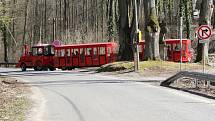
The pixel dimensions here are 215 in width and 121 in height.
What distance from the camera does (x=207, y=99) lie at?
17.2 meters

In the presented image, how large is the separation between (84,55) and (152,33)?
12.5 m

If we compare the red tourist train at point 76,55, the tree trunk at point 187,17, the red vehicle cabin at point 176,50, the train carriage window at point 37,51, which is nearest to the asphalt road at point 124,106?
the red vehicle cabin at point 176,50

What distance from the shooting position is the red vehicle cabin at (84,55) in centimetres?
4628

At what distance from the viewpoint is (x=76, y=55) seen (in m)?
47.5

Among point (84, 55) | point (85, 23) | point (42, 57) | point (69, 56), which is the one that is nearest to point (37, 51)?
point (42, 57)

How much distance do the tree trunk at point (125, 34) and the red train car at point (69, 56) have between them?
4.39 m

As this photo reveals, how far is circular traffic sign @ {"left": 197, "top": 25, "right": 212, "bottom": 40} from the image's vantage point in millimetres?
21734

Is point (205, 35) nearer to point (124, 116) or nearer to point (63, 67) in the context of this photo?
point (124, 116)

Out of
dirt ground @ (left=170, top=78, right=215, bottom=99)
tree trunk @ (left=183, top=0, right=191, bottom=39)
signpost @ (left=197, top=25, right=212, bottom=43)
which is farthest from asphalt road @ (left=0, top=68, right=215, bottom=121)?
tree trunk @ (left=183, top=0, right=191, bottom=39)

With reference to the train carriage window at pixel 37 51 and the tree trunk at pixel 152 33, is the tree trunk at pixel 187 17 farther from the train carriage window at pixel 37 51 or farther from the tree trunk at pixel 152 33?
the tree trunk at pixel 152 33

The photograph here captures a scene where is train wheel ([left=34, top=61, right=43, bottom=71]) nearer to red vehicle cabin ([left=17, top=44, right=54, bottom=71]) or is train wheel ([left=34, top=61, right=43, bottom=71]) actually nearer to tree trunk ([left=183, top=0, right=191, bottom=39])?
red vehicle cabin ([left=17, top=44, right=54, bottom=71])

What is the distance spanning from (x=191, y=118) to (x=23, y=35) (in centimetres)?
9264

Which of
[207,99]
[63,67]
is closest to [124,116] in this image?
[207,99]

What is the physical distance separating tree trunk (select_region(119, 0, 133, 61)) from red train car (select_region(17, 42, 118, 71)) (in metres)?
4.39
